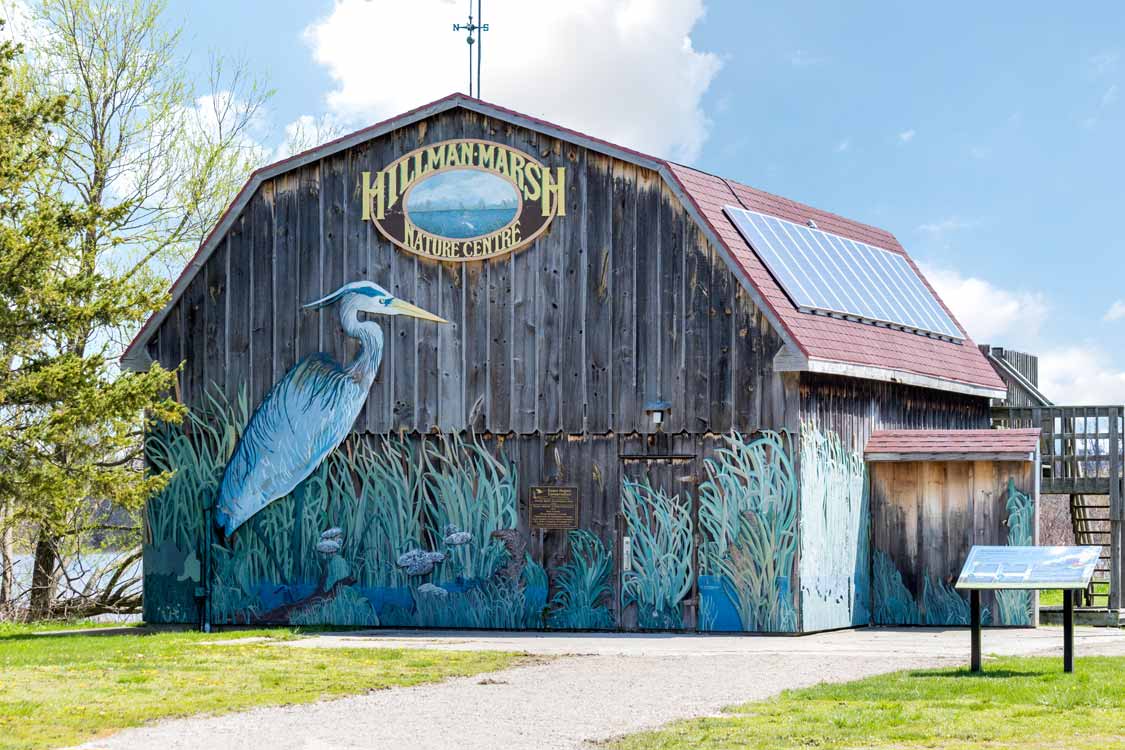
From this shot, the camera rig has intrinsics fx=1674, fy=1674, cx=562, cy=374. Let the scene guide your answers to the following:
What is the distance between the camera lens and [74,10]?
29.8m

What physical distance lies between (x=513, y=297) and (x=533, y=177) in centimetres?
162

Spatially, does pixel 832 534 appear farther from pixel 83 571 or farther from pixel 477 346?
pixel 83 571

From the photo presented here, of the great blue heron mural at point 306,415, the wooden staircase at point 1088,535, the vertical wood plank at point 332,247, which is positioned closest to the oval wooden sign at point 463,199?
the vertical wood plank at point 332,247

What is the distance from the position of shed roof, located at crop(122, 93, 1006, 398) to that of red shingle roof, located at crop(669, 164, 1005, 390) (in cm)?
2

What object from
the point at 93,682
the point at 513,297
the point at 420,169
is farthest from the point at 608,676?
the point at 420,169

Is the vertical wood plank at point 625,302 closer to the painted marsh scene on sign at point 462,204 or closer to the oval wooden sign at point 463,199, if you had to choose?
the oval wooden sign at point 463,199

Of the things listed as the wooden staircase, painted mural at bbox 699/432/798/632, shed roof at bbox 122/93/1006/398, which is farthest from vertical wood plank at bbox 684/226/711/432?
the wooden staircase

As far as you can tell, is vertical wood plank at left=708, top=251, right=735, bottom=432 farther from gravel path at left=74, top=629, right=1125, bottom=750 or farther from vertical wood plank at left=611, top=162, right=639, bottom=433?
gravel path at left=74, top=629, right=1125, bottom=750

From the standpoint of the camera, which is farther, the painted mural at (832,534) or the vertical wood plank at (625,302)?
the vertical wood plank at (625,302)

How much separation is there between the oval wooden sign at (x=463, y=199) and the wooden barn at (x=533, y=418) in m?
0.03

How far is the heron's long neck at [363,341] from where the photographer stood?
22.8 metres

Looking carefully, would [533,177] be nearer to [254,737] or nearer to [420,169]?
[420,169]

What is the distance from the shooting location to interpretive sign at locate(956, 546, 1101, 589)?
15508 mm

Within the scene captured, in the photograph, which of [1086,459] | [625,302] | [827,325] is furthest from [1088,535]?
[625,302]
